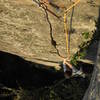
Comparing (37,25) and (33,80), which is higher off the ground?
(37,25)

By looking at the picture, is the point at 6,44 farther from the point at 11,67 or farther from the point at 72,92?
the point at 72,92

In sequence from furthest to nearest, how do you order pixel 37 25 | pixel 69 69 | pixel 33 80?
1. pixel 33 80
2. pixel 69 69
3. pixel 37 25

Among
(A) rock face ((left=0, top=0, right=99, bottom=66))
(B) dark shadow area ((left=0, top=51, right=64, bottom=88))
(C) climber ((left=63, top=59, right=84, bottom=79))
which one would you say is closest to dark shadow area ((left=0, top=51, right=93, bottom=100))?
(B) dark shadow area ((left=0, top=51, right=64, bottom=88))

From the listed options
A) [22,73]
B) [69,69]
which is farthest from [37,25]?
[22,73]

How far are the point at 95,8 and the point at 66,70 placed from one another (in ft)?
4.26

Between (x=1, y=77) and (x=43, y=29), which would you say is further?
(x=1, y=77)

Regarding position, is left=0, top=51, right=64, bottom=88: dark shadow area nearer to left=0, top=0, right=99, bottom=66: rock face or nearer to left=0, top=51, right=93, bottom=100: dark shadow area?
left=0, top=51, right=93, bottom=100: dark shadow area

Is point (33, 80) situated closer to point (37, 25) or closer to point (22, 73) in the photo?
point (22, 73)

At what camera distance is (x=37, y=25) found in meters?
5.08

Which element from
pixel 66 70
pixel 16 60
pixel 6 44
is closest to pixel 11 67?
pixel 16 60

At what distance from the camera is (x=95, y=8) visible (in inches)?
191

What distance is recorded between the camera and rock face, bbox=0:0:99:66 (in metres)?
4.88

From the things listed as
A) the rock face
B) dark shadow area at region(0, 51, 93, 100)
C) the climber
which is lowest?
dark shadow area at region(0, 51, 93, 100)

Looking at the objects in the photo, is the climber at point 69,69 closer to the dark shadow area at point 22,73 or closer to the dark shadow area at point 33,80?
the dark shadow area at point 33,80
